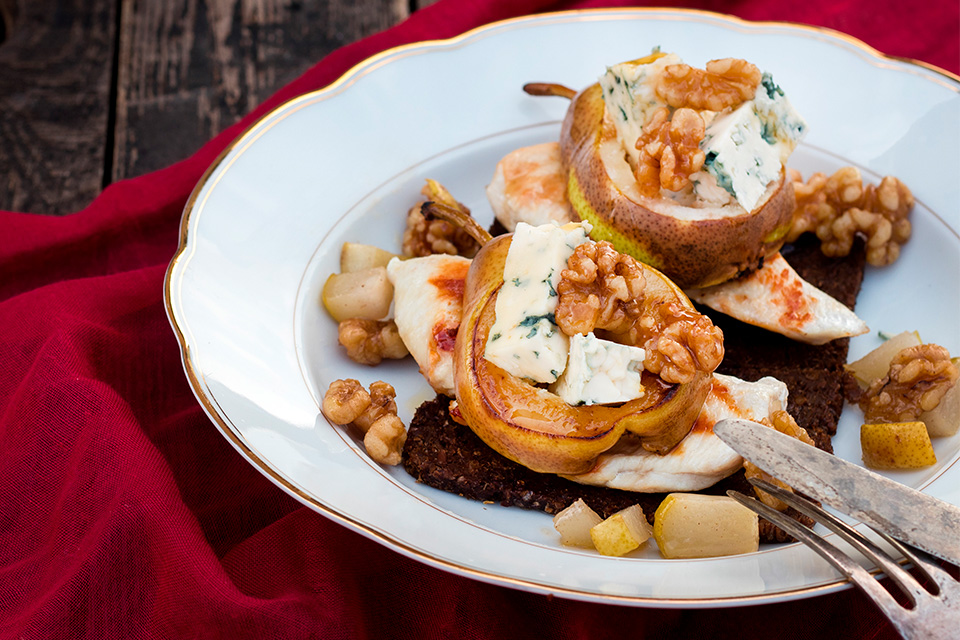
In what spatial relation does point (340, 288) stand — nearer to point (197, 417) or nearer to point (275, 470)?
point (197, 417)

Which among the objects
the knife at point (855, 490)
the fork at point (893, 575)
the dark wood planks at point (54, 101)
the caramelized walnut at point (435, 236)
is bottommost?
the dark wood planks at point (54, 101)

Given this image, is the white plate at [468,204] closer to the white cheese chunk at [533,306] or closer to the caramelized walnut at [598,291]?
the white cheese chunk at [533,306]

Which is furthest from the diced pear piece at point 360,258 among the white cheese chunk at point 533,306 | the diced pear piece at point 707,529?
the diced pear piece at point 707,529

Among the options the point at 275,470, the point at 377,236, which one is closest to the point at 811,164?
the point at 377,236

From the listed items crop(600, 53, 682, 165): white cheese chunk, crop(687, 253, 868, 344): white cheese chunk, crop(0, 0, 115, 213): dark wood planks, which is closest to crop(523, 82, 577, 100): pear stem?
crop(600, 53, 682, 165): white cheese chunk

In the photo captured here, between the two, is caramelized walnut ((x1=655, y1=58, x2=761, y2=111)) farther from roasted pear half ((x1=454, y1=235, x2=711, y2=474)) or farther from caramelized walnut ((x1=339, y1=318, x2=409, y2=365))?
caramelized walnut ((x1=339, y1=318, x2=409, y2=365))

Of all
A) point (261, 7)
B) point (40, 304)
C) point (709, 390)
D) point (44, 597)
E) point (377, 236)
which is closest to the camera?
point (44, 597)
